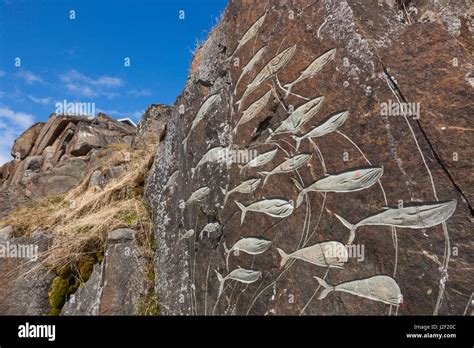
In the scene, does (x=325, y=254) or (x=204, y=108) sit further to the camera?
(x=204, y=108)

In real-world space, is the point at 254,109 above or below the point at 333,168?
above

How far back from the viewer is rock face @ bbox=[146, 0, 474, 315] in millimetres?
2447

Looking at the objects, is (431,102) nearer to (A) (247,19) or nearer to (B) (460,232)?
(B) (460,232)

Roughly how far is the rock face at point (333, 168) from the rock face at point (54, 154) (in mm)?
8664

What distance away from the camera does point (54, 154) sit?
14.6 meters

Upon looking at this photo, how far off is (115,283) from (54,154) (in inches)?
457

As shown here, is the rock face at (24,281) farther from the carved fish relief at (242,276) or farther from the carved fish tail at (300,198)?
the carved fish tail at (300,198)

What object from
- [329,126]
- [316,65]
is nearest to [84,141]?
[316,65]

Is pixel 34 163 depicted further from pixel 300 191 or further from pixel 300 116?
pixel 300 191

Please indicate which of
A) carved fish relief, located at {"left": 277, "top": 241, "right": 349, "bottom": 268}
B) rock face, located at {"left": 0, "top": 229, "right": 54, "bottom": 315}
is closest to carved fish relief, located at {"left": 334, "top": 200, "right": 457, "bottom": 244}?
carved fish relief, located at {"left": 277, "top": 241, "right": 349, "bottom": 268}

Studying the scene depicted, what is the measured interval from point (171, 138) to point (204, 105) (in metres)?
0.86

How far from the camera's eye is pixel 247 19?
13.7 feet

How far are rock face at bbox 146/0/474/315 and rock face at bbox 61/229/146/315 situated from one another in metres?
0.32

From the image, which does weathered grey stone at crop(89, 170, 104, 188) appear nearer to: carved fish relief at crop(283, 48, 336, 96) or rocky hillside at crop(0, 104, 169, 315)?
rocky hillside at crop(0, 104, 169, 315)
